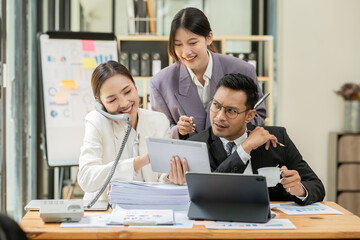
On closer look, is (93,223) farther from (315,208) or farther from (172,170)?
(315,208)

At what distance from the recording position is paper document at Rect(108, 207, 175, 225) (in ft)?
4.72

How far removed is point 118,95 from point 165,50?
287 cm

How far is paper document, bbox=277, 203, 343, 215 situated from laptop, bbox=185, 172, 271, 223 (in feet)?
0.53

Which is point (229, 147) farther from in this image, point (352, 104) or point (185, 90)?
point (352, 104)

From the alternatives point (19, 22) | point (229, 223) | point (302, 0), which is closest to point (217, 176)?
point (229, 223)

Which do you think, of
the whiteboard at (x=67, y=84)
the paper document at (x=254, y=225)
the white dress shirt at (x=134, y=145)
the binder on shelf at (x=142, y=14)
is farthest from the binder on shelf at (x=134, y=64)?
the paper document at (x=254, y=225)

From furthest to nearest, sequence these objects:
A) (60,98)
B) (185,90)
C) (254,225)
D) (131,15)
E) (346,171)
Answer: (346,171)
(131,15)
(60,98)
(185,90)
(254,225)

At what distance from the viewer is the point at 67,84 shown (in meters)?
3.37

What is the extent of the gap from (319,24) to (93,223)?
13.0 feet

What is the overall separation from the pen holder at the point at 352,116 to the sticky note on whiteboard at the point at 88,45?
2682 millimetres

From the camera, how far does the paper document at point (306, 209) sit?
5.38 ft

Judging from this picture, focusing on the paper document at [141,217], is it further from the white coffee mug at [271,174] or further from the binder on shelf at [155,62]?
the binder on shelf at [155,62]

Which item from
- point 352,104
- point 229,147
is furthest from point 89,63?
point 352,104

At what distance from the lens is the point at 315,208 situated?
171cm
